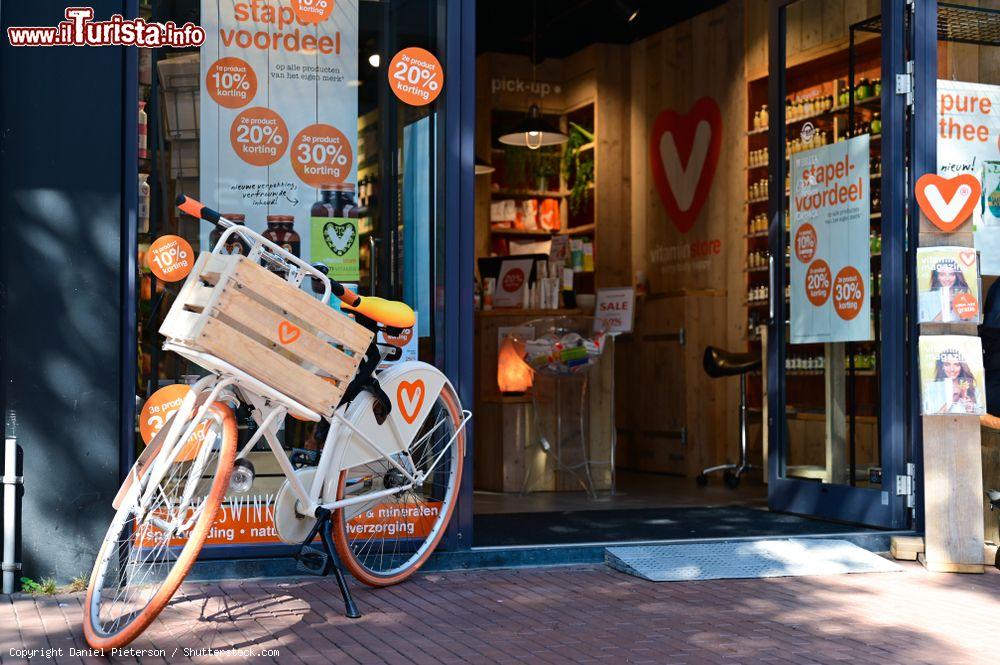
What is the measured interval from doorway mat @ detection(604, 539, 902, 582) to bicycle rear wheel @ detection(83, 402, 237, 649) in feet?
7.36

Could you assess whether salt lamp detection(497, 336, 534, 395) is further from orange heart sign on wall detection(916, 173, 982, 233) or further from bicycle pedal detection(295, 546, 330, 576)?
bicycle pedal detection(295, 546, 330, 576)

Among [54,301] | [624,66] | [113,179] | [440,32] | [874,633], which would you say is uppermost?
[624,66]

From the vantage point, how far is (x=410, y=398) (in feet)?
17.1

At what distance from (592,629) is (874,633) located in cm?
107

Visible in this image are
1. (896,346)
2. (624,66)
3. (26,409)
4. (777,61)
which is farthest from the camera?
(624,66)

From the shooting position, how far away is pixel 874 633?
4.69 metres

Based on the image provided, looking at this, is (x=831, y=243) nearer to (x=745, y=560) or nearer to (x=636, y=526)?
(x=636, y=526)

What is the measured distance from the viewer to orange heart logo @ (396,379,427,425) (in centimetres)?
516

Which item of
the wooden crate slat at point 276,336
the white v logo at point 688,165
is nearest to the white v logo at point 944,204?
the wooden crate slat at point 276,336

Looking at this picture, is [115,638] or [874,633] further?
[874,633]

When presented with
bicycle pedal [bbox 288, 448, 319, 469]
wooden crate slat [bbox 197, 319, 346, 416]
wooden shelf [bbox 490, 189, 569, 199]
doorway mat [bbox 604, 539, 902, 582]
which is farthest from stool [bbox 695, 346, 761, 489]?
wooden crate slat [bbox 197, 319, 346, 416]

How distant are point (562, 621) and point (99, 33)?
310 cm

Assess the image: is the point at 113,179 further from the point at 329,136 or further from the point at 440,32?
the point at 440,32

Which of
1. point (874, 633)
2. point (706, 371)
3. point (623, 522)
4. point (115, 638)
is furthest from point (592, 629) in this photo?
point (706, 371)
